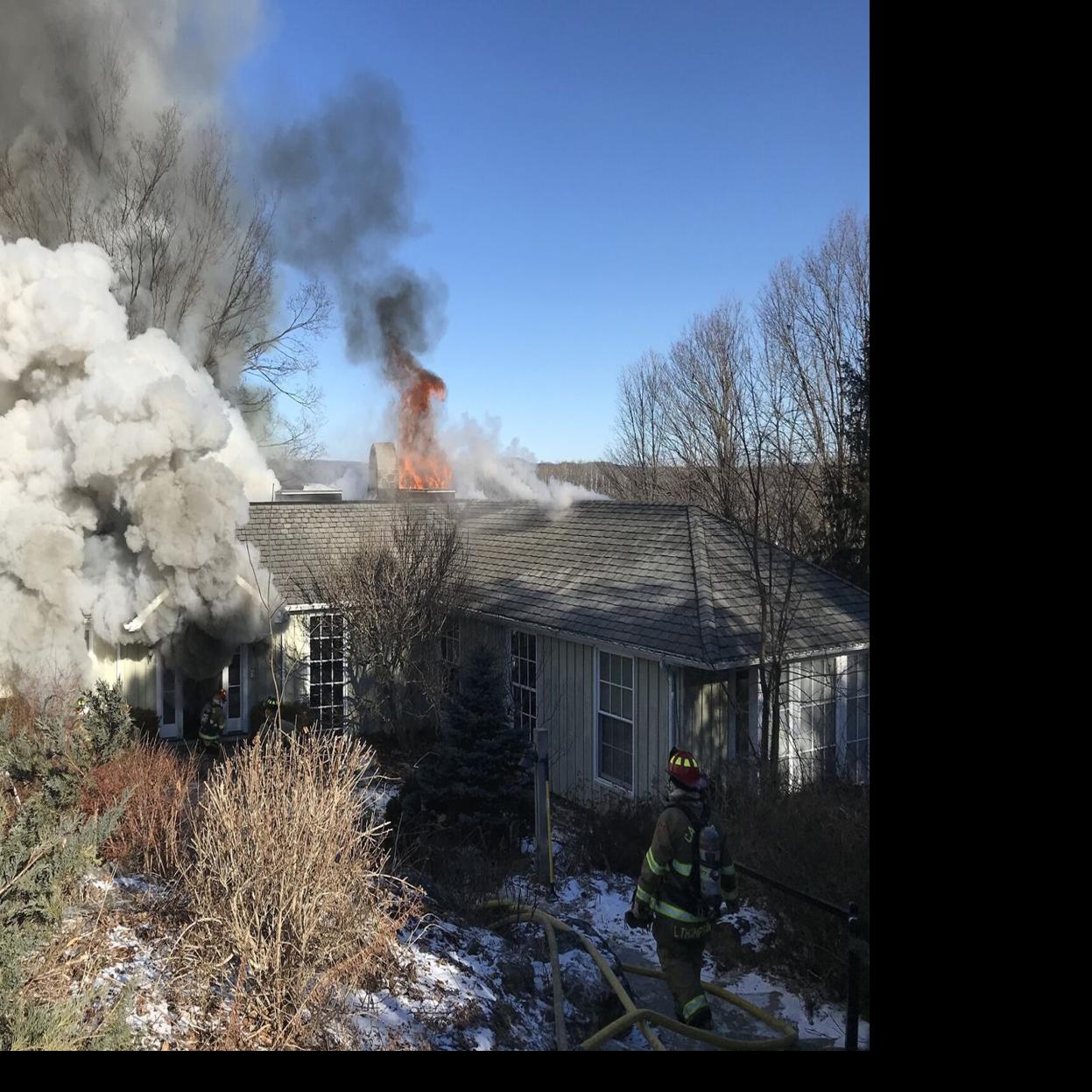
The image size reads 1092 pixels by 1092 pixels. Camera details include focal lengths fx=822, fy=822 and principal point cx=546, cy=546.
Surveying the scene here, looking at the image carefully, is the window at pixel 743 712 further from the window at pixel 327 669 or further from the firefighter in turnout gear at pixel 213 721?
the firefighter in turnout gear at pixel 213 721

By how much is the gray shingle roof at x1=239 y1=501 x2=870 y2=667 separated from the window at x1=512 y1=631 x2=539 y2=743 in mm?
453

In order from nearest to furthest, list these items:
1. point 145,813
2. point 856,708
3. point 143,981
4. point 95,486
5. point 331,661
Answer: point 143,981 < point 145,813 < point 856,708 < point 95,486 < point 331,661

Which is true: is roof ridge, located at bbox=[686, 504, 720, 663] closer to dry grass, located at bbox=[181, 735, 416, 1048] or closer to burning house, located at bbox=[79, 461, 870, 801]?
burning house, located at bbox=[79, 461, 870, 801]

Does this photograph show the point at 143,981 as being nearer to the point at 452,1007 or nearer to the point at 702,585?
the point at 452,1007

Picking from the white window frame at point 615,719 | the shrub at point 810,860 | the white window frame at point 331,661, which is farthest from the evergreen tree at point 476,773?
the white window frame at point 331,661

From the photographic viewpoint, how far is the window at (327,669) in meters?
12.5

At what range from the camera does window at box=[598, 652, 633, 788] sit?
949 centimetres

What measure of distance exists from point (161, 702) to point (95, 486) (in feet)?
11.0

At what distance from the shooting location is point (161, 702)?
1243cm

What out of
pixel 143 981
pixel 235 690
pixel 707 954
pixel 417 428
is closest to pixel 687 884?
pixel 707 954

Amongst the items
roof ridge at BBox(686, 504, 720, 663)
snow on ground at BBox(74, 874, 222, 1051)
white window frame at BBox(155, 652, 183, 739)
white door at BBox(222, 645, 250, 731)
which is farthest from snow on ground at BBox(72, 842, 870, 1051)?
white door at BBox(222, 645, 250, 731)

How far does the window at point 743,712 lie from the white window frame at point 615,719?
1.15 metres
